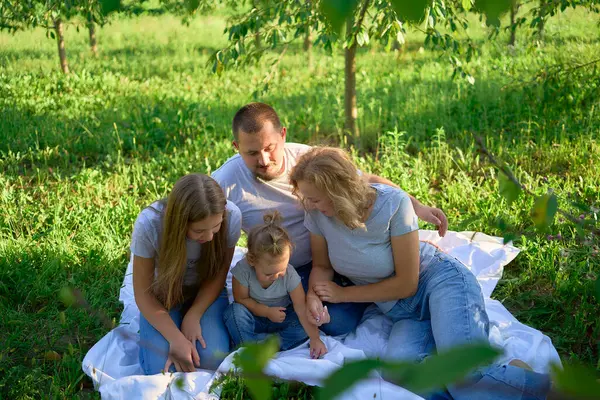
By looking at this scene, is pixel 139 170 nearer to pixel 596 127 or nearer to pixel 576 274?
pixel 576 274

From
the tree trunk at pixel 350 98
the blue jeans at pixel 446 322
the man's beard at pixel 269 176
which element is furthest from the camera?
the tree trunk at pixel 350 98

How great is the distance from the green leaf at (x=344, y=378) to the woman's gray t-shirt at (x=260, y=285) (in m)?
2.72

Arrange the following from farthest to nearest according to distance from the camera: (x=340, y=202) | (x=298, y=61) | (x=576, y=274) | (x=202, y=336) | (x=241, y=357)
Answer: (x=298, y=61) < (x=576, y=274) < (x=202, y=336) < (x=340, y=202) < (x=241, y=357)

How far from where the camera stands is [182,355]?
10.2ft

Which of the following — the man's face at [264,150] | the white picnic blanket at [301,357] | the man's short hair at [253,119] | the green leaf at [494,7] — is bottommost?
the white picnic blanket at [301,357]

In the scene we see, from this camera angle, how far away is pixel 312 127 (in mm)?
6461

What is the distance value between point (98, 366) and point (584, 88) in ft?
16.3

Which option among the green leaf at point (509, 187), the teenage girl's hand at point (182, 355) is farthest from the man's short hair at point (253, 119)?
the green leaf at point (509, 187)

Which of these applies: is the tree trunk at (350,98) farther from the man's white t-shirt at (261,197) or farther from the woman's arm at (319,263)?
the woman's arm at (319,263)

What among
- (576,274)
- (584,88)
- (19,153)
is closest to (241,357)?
(576,274)

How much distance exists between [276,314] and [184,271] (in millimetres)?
512

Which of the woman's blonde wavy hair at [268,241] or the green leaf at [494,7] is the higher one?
the green leaf at [494,7]

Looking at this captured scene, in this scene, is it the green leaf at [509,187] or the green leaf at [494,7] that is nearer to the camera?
the green leaf at [494,7]

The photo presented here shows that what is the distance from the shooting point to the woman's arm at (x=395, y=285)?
316cm
